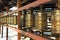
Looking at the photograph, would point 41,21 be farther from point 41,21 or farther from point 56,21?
point 56,21

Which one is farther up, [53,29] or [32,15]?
[32,15]

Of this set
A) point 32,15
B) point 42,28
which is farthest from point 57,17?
point 32,15

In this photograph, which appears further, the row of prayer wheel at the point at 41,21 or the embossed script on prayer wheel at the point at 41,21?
the embossed script on prayer wheel at the point at 41,21

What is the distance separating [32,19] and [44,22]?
1.17 ft

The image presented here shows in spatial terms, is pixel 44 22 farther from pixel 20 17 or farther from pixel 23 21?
pixel 20 17

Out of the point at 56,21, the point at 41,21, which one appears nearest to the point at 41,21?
the point at 41,21

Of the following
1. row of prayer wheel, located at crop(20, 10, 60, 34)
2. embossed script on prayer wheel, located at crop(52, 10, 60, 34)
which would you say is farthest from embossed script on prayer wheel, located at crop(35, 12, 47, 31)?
embossed script on prayer wheel, located at crop(52, 10, 60, 34)

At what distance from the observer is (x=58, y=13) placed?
108cm

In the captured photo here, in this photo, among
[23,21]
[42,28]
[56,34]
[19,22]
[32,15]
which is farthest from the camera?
[19,22]

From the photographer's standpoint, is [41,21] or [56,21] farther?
[41,21]

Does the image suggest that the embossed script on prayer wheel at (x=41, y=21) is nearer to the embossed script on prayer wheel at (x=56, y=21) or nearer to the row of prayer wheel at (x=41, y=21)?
the row of prayer wheel at (x=41, y=21)

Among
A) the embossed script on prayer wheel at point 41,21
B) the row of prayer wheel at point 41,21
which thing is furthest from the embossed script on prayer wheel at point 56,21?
the embossed script on prayer wheel at point 41,21

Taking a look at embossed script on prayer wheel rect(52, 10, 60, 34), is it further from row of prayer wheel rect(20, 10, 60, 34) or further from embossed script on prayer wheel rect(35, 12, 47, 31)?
embossed script on prayer wheel rect(35, 12, 47, 31)

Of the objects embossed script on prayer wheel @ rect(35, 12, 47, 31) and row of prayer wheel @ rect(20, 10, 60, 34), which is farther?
embossed script on prayer wheel @ rect(35, 12, 47, 31)
